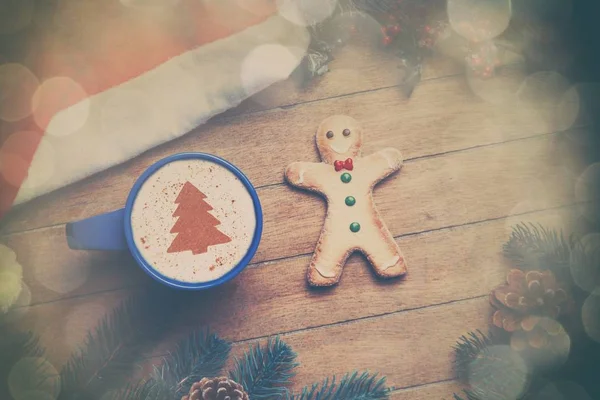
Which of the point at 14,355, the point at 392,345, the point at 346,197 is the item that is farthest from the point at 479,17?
the point at 14,355

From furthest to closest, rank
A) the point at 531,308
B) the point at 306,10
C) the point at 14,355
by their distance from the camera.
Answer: the point at 306,10 < the point at 531,308 < the point at 14,355

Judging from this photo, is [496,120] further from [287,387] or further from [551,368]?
[287,387]

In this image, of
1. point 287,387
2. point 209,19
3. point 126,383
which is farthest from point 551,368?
point 209,19

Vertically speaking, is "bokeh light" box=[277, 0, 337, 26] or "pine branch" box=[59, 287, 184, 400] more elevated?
"bokeh light" box=[277, 0, 337, 26]

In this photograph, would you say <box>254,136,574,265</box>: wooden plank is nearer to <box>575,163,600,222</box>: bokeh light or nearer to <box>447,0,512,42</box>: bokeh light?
<box>575,163,600,222</box>: bokeh light

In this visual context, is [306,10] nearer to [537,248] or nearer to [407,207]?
[407,207]

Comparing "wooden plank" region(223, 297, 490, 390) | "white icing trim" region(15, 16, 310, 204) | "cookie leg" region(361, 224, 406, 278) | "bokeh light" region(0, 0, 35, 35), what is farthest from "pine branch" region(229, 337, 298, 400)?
"bokeh light" region(0, 0, 35, 35)

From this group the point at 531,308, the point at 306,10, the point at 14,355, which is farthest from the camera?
the point at 306,10
